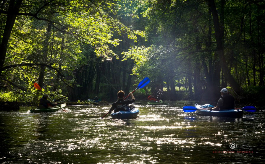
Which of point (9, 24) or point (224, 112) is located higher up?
point (9, 24)

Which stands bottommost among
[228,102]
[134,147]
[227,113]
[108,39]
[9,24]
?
[134,147]

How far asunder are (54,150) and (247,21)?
98.7 ft

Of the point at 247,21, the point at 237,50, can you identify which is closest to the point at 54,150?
the point at 237,50

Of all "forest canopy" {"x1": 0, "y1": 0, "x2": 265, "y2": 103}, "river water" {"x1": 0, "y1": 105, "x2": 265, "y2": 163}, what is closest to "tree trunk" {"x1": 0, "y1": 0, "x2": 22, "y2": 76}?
"forest canopy" {"x1": 0, "y1": 0, "x2": 265, "y2": 103}

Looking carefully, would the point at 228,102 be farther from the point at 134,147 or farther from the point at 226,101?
the point at 134,147

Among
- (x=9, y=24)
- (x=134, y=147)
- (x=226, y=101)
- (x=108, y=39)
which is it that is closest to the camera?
(x=134, y=147)

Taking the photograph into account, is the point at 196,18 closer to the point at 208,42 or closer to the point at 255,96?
the point at 208,42

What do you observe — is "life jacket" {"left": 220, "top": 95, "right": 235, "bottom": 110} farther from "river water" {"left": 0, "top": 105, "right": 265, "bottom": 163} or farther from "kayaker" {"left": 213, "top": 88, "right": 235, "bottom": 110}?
"river water" {"left": 0, "top": 105, "right": 265, "bottom": 163}

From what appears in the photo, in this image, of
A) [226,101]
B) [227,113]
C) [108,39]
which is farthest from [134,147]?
[108,39]

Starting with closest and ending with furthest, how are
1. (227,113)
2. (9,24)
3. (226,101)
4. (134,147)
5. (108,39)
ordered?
(134,147) → (227,113) → (9,24) → (226,101) → (108,39)

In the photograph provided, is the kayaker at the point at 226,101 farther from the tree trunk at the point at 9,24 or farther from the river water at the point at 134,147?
the tree trunk at the point at 9,24

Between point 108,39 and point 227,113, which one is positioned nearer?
point 227,113

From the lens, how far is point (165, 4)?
25719mm

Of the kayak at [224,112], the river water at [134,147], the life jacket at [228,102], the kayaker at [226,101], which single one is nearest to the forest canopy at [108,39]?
the kayak at [224,112]
